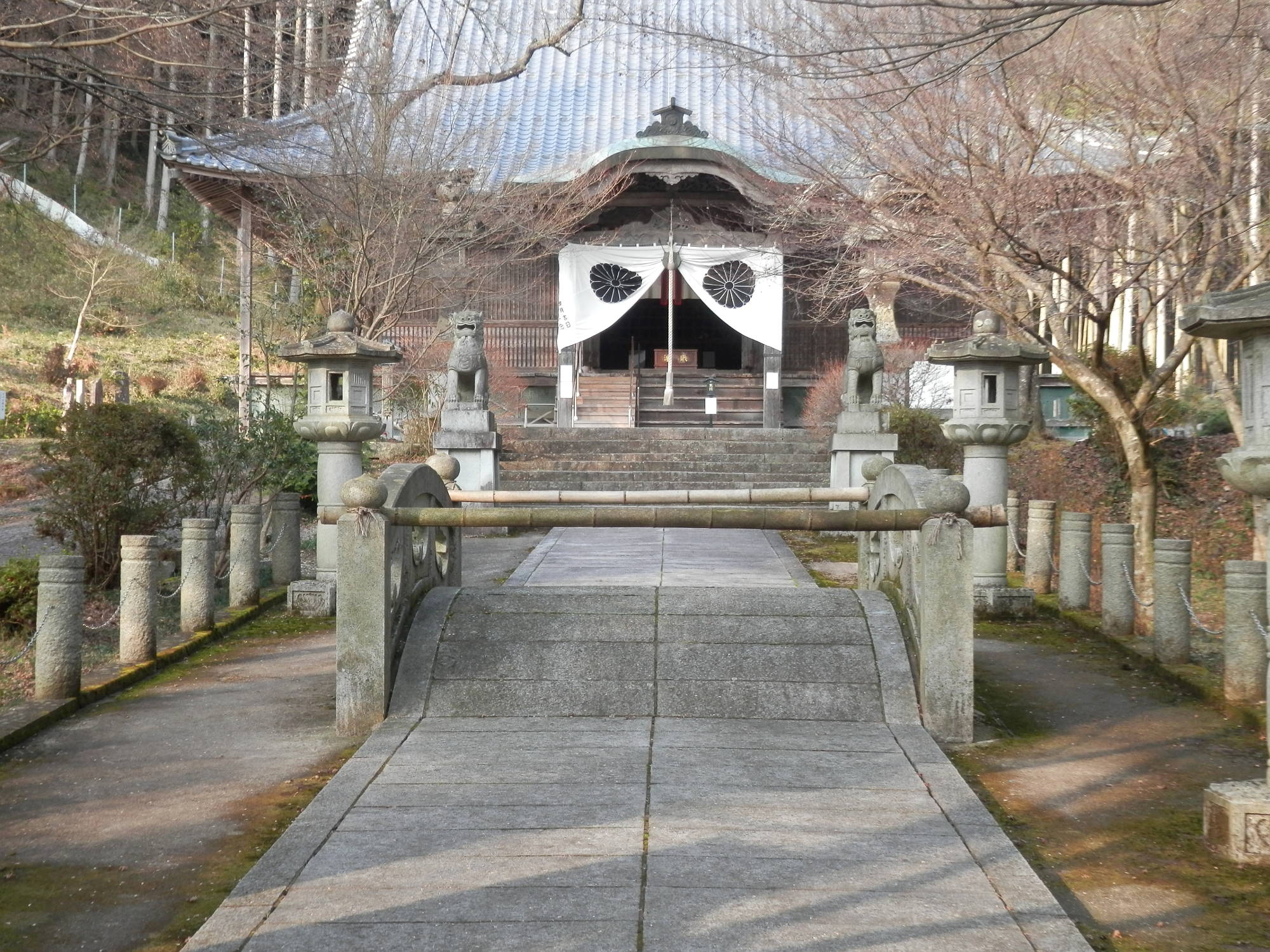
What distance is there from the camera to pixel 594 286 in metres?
24.4

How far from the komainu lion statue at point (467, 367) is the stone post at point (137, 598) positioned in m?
7.90

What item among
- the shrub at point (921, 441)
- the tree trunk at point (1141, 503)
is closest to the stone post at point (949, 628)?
the tree trunk at point (1141, 503)

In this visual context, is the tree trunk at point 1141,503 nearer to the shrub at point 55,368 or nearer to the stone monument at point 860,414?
the stone monument at point 860,414

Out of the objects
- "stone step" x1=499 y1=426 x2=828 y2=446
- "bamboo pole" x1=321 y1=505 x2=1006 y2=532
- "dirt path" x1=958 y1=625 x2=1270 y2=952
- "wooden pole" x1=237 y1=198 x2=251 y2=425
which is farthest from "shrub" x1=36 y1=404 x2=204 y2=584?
"stone step" x1=499 y1=426 x2=828 y2=446

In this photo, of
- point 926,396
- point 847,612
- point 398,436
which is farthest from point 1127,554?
point 398,436

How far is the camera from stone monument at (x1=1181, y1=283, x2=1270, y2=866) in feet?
14.7

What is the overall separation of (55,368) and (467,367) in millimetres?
16073

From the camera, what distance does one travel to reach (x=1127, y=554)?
8.98 m

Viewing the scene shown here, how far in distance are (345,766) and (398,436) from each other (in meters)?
17.8

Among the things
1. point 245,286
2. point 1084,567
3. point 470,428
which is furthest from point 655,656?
point 245,286

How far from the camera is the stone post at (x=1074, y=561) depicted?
1001 centimetres

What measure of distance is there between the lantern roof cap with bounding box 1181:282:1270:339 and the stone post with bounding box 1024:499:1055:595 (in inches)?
268

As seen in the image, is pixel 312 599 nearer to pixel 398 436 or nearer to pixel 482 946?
pixel 482 946

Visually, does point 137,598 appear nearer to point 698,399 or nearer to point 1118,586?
point 1118,586
